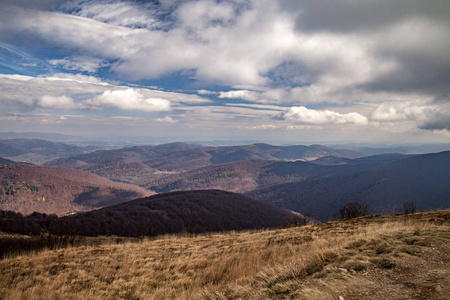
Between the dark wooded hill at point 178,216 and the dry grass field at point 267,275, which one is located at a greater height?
the dry grass field at point 267,275

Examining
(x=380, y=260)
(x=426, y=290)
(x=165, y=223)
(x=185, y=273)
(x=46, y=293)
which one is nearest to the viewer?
(x=426, y=290)

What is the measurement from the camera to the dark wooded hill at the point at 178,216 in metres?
68.5

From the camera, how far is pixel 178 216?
104 metres

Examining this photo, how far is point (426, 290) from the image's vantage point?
4.69 meters

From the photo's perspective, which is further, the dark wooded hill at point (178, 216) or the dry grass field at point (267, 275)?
the dark wooded hill at point (178, 216)

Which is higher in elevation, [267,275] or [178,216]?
[267,275]

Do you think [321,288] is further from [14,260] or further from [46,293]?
[14,260]

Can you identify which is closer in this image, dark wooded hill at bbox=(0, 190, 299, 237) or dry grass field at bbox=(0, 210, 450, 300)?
Result: dry grass field at bbox=(0, 210, 450, 300)

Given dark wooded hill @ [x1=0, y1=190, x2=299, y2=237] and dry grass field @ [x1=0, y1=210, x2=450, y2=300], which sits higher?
dry grass field @ [x1=0, y1=210, x2=450, y2=300]

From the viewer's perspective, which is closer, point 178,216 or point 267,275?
point 267,275

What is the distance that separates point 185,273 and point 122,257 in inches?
229

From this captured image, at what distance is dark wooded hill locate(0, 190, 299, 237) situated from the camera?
6850 centimetres

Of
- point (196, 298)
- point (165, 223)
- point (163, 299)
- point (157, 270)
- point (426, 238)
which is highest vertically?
point (426, 238)

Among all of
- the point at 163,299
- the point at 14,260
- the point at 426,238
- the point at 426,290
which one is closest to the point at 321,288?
the point at 426,290
